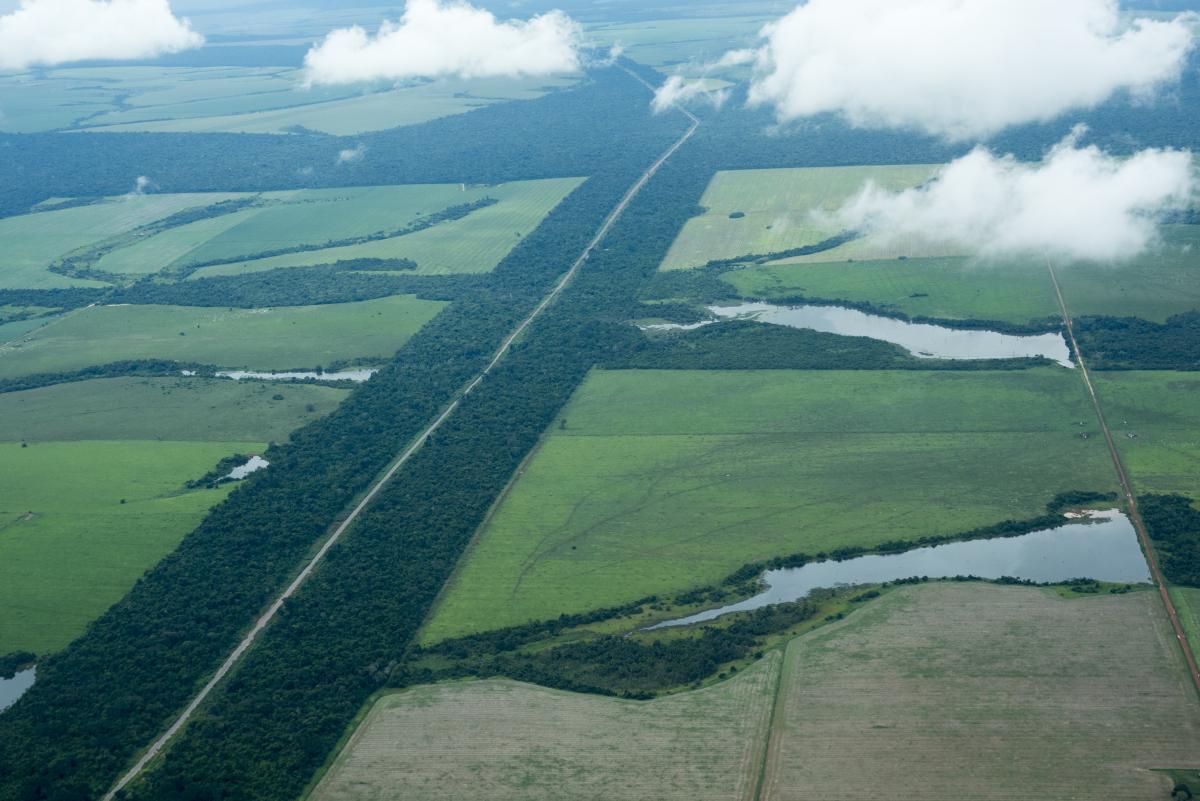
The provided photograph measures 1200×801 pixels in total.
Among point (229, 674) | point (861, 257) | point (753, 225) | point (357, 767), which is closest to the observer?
point (357, 767)

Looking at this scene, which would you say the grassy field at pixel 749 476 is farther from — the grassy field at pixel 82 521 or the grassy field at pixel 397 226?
the grassy field at pixel 397 226

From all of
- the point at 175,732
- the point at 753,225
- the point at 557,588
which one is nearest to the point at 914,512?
the point at 557,588

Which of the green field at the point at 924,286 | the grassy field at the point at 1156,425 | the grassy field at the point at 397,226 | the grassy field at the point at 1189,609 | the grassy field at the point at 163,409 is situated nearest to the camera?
the grassy field at the point at 1189,609

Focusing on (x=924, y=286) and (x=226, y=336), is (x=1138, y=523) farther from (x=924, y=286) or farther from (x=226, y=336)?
(x=226, y=336)

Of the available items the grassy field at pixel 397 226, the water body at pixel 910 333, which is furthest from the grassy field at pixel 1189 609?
the grassy field at pixel 397 226

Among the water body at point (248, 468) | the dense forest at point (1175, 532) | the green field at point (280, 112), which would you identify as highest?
the green field at point (280, 112)

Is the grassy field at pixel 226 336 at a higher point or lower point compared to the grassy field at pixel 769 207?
lower

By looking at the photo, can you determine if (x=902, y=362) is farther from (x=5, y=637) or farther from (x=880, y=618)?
(x=5, y=637)
